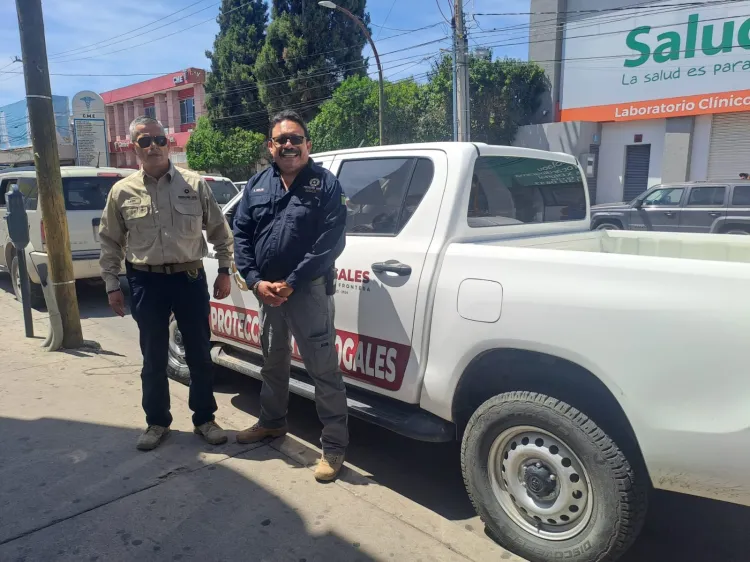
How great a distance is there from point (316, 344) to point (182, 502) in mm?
1076

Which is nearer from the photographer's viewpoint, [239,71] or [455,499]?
[455,499]

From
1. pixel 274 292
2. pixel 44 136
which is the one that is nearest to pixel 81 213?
pixel 44 136

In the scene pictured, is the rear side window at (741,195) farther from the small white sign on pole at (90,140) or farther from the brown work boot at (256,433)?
the small white sign on pole at (90,140)

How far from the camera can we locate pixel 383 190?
A: 3.53 metres

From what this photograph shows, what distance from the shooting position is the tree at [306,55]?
98.0 feet

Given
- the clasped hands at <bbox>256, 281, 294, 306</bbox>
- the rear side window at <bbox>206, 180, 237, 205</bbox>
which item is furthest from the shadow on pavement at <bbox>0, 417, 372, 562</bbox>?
the rear side window at <bbox>206, 180, 237, 205</bbox>

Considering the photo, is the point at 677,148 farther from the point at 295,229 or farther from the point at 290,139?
the point at 295,229

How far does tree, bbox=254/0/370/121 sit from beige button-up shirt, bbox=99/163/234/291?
27.4 meters

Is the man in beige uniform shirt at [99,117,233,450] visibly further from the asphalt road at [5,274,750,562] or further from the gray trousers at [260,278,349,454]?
the asphalt road at [5,274,750,562]

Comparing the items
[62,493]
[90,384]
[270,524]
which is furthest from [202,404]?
[90,384]

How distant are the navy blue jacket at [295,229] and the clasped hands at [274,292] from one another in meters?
0.05

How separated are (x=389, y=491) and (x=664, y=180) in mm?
19144

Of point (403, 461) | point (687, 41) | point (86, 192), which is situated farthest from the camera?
point (687, 41)

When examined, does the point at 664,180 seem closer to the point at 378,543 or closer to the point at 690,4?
the point at 690,4
